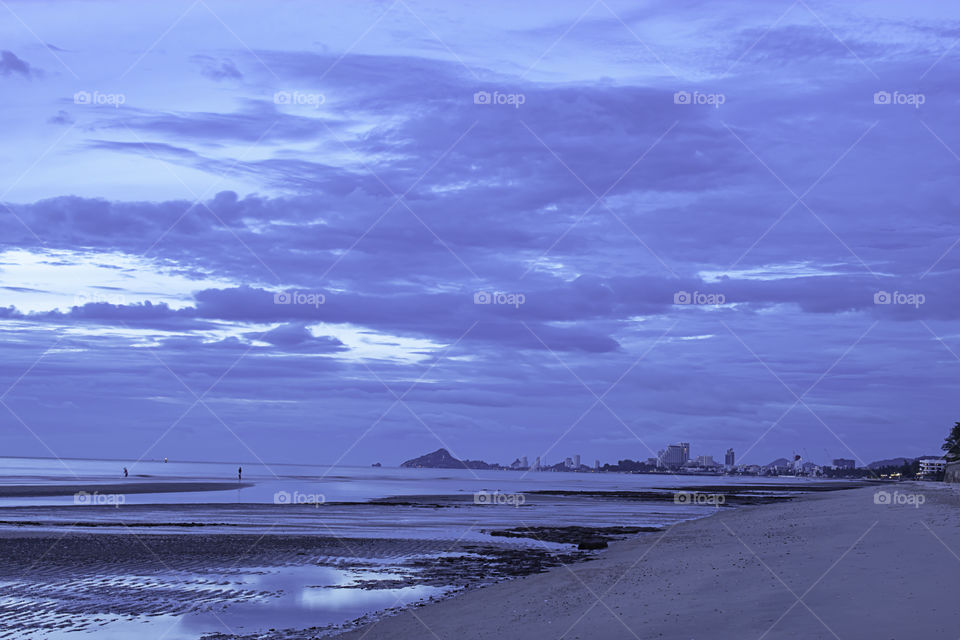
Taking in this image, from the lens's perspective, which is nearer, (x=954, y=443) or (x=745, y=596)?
(x=745, y=596)

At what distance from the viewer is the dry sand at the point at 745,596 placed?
43.1 feet

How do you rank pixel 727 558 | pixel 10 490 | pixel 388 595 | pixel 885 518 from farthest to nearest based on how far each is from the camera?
pixel 10 490
pixel 885 518
pixel 388 595
pixel 727 558

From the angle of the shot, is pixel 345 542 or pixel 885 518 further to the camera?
pixel 345 542

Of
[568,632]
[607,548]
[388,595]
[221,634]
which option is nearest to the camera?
[568,632]

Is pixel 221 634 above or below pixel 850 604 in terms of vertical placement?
below

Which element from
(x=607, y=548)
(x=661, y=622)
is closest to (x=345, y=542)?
(x=607, y=548)

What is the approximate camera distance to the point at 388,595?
78.7 ft

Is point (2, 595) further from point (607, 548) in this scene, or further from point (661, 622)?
point (607, 548)

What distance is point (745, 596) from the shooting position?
15594mm

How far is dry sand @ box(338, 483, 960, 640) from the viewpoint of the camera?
13.1 metres

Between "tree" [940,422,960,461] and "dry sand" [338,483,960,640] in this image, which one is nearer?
"dry sand" [338,483,960,640]

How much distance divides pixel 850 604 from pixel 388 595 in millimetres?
13845

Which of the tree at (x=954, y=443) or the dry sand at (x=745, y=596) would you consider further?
the tree at (x=954, y=443)

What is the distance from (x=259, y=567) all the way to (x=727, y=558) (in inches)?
663
